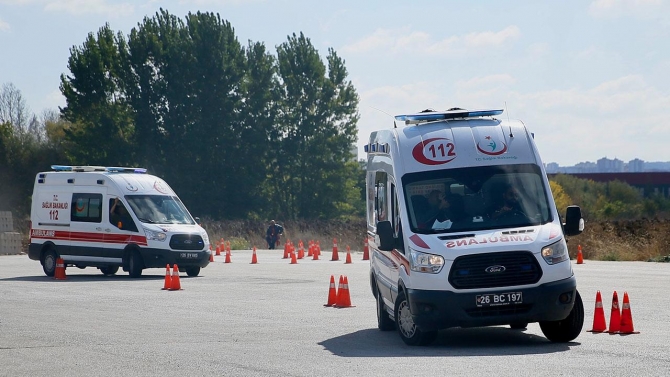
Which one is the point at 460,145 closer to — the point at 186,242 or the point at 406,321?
the point at 406,321

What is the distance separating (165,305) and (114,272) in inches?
410

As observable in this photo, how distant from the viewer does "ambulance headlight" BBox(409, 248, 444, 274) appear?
1220 centimetres

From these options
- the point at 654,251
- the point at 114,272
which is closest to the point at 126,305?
the point at 114,272

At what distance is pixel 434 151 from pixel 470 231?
1.21m

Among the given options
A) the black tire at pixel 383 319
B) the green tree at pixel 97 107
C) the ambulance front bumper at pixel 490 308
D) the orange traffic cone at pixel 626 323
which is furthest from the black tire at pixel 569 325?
the green tree at pixel 97 107

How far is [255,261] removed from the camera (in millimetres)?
35188

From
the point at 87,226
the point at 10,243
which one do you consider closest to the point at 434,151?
the point at 87,226

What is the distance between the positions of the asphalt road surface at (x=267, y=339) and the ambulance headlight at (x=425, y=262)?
944 millimetres

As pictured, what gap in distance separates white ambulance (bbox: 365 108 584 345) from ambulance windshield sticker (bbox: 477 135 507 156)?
13 millimetres

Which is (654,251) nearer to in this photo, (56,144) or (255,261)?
(255,261)

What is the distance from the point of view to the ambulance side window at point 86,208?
2741 centimetres

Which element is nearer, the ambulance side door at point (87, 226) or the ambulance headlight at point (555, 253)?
the ambulance headlight at point (555, 253)

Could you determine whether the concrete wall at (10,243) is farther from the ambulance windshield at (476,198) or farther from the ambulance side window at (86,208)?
the ambulance windshield at (476,198)

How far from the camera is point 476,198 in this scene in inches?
515
